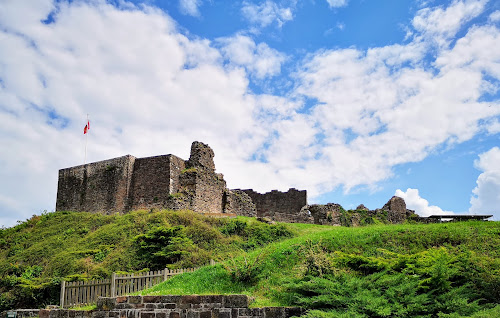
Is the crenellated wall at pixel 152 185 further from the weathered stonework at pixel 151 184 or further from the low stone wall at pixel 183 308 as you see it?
the low stone wall at pixel 183 308

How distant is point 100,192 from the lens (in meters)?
28.9

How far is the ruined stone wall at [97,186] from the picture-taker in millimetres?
27750

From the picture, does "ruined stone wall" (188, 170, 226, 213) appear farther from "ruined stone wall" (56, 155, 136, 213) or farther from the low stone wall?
the low stone wall

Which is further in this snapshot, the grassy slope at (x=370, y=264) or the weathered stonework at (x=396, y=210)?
the weathered stonework at (x=396, y=210)

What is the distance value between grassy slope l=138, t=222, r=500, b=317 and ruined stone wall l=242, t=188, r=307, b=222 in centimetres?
2095

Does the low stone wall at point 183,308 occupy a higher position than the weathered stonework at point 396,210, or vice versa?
the weathered stonework at point 396,210

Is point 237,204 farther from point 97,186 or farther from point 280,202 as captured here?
point 97,186

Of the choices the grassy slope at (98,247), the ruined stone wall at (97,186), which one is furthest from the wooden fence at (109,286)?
the ruined stone wall at (97,186)

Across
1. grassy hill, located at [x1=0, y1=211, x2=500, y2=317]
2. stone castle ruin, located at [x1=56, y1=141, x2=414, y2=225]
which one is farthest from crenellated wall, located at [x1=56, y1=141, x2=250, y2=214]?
grassy hill, located at [x1=0, y1=211, x2=500, y2=317]

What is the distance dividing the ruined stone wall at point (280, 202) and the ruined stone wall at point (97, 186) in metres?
12.3

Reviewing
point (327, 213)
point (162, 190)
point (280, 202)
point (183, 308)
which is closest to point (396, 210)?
point (327, 213)

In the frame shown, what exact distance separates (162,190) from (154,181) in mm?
995

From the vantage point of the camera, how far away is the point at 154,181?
26.6 meters

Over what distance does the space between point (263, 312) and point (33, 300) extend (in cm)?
1352
